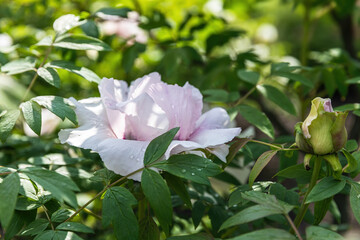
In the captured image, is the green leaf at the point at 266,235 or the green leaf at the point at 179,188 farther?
the green leaf at the point at 179,188

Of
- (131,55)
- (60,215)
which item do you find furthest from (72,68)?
(131,55)

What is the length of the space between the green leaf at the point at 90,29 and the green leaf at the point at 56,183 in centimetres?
36

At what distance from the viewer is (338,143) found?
48cm

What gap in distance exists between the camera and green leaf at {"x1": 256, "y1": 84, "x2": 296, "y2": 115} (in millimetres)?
775

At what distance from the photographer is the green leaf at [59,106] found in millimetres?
559

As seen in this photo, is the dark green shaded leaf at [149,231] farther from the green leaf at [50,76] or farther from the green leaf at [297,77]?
the green leaf at [297,77]

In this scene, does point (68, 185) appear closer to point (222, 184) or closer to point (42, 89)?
point (222, 184)

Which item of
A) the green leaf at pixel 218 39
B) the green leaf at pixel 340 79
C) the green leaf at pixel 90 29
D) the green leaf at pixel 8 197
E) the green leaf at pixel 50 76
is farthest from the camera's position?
the green leaf at pixel 218 39

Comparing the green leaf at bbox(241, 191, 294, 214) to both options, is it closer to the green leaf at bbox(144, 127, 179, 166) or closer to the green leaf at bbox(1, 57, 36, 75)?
the green leaf at bbox(144, 127, 179, 166)

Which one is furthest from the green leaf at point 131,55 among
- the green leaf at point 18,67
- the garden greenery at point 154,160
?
the green leaf at point 18,67

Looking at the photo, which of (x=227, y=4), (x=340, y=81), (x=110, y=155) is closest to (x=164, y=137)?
(x=110, y=155)

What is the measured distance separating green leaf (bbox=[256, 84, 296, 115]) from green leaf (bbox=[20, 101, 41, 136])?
0.42 metres

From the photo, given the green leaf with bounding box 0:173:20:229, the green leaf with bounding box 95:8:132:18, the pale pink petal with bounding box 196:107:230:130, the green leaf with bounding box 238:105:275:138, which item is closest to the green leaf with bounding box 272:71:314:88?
the green leaf with bounding box 238:105:275:138

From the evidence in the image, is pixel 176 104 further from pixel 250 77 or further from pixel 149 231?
pixel 250 77
